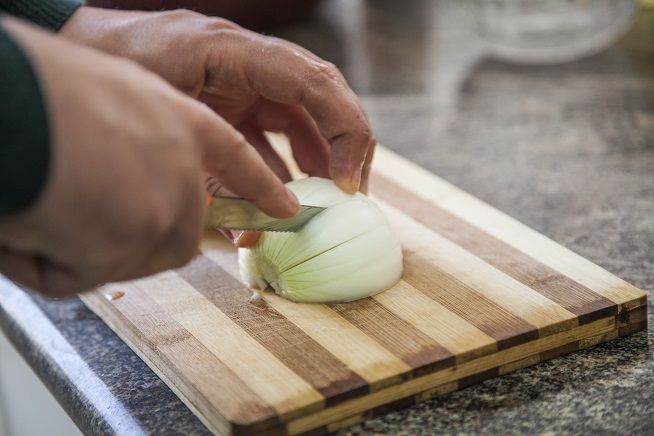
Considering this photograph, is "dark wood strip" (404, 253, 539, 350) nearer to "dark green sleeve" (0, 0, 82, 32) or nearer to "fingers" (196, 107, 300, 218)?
"fingers" (196, 107, 300, 218)

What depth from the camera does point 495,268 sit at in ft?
3.44

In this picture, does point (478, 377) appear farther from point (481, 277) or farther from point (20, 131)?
point (20, 131)

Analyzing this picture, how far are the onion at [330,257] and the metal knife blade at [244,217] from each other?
0.05 feet

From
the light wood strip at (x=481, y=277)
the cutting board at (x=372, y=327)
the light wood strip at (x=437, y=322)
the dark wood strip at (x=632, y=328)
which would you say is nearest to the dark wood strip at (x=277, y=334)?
the cutting board at (x=372, y=327)

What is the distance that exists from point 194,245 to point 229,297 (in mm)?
286

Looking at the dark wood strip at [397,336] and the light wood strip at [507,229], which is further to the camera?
the light wood strip at [507,229]

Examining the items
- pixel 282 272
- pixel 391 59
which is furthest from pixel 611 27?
pixel 282 272

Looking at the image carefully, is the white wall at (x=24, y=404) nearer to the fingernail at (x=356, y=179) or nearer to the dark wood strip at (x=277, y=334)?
the dark wood strip at (x=277, y=334)

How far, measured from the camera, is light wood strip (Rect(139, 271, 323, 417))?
81 cm

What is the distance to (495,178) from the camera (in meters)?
1.45

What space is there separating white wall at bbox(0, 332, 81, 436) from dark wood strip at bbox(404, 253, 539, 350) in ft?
1.48

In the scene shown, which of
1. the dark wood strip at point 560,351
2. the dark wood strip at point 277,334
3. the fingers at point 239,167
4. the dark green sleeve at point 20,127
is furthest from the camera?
the dark wood strip at point 560,351

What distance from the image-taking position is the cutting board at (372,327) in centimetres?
83

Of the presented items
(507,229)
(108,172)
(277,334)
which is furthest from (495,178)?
(108,172)
